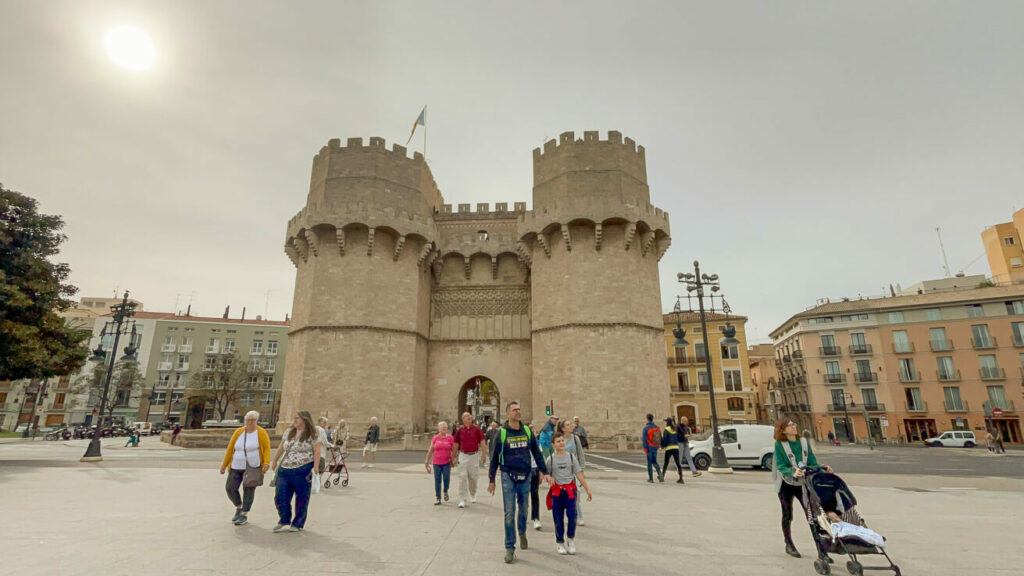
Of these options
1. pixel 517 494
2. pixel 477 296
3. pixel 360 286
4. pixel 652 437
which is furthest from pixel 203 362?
pixel 517 494

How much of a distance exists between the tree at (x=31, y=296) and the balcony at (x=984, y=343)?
50.9 meters

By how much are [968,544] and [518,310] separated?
22133 mm

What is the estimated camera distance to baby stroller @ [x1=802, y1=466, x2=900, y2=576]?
3.92m

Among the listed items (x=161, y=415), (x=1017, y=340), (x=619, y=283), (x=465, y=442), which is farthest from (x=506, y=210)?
(x=161, y=415)

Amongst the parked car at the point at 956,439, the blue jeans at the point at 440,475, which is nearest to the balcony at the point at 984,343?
the parked car at the point at 956,439

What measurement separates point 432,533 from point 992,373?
43.4m

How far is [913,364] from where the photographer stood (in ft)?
111

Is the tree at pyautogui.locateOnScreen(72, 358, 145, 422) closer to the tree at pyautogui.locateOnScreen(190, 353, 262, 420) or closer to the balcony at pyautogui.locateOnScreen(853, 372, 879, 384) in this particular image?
the tree at pyautogui.locateOnScreen(190, 353, 262, 420)

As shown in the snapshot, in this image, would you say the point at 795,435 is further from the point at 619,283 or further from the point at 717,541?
the point at 619,283

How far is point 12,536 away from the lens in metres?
5.05

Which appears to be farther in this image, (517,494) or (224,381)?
(224,381)

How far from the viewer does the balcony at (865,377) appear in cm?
3478

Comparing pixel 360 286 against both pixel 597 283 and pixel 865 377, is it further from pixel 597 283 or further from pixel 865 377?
pixel 865 377

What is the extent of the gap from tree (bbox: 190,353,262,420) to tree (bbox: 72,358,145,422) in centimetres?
481
